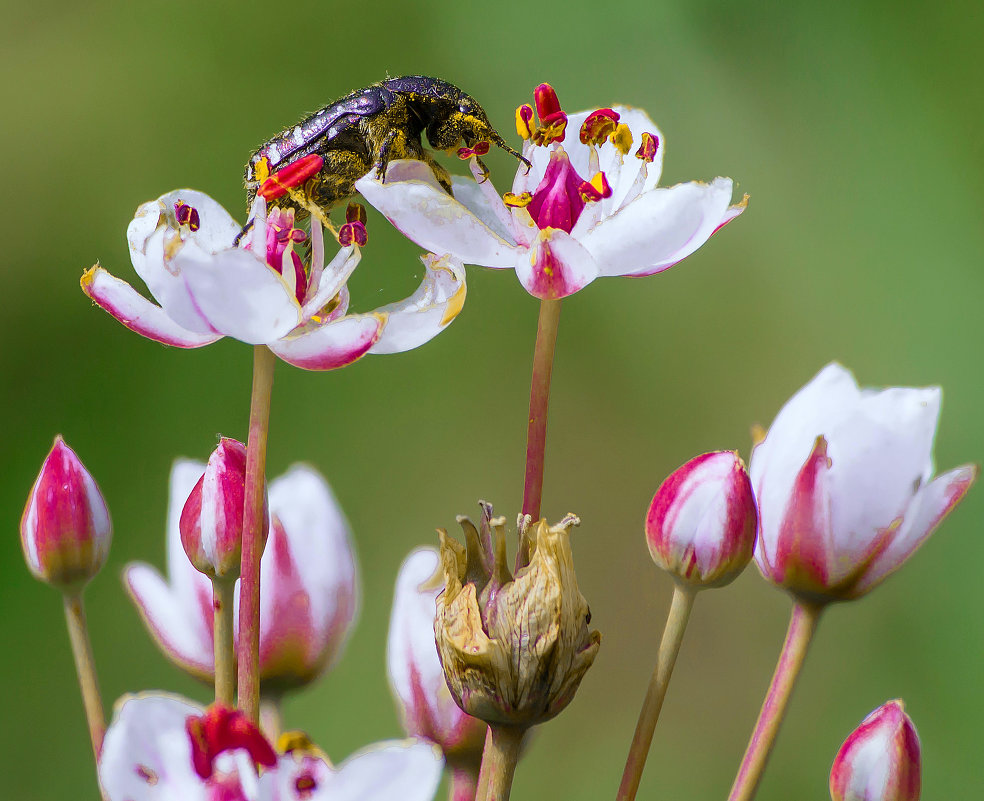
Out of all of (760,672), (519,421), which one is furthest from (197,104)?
(760,672)

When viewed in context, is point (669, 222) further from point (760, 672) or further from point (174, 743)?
point (760, 672)

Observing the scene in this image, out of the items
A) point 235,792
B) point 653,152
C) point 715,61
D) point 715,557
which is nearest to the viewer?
point 235,792

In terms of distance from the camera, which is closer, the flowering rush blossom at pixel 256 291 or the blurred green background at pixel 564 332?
the flowering rush blossom at pixel 256 291

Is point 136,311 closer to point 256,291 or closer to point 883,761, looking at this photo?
point 256,291

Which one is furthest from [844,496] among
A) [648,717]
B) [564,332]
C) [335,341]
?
[564,332]

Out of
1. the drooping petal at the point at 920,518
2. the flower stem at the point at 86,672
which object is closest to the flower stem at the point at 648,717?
the drooping petal at the point at 920,518

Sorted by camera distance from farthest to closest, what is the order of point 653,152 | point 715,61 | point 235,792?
1. point 715,61
2. point 653,152
3. point 235,792

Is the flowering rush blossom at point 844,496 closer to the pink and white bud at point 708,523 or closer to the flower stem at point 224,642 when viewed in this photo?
the pink and white bud at point 708,523
